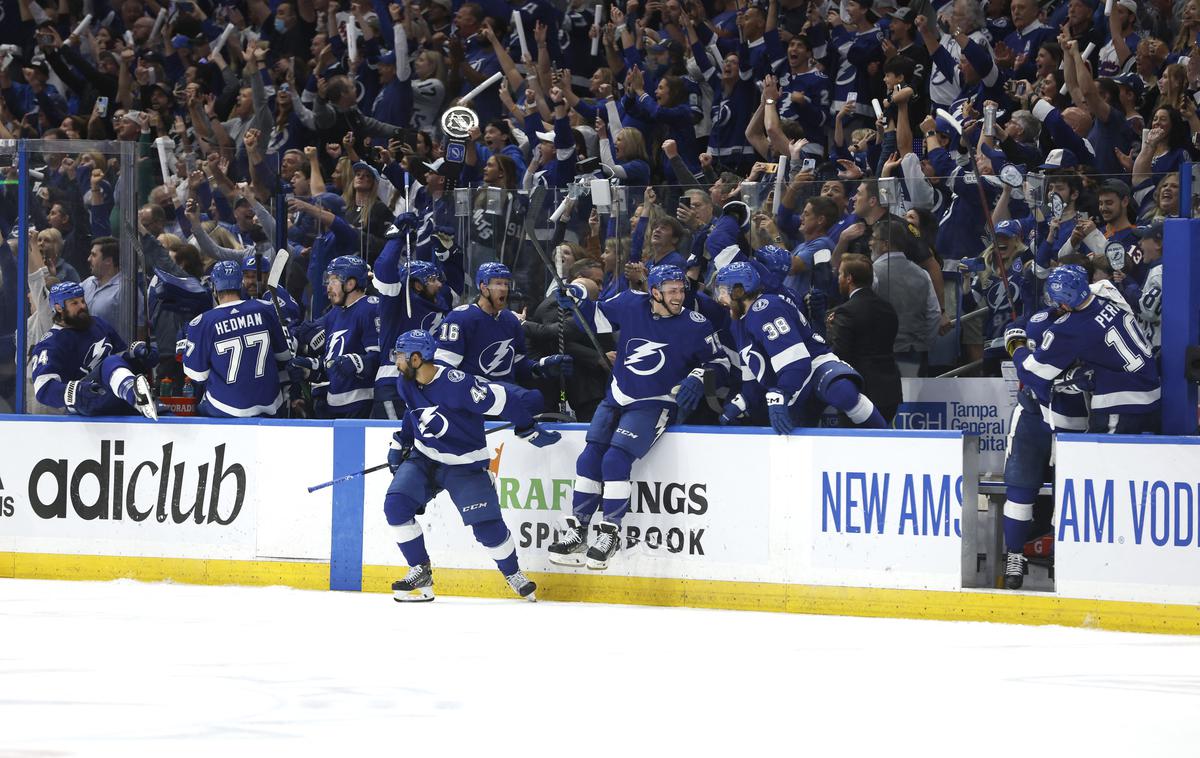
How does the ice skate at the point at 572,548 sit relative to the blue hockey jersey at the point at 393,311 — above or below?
below

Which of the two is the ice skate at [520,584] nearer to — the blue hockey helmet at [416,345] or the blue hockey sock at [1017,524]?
the blue hockey helmet at [416,345]

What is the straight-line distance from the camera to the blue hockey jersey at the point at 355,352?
11078 mm

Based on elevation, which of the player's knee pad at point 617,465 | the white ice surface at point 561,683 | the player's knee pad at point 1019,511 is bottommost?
the white ice surface at point 561,683

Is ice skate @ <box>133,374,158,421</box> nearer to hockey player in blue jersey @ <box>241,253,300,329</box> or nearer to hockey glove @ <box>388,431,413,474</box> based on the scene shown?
hockey player in blue jersey @ <box>241,253,300,329</box>

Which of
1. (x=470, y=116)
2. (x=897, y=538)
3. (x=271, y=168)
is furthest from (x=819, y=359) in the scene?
(x=271, y=168)

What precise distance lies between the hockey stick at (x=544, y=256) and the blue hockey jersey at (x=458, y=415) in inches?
34.8

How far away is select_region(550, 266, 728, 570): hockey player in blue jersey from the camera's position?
9.75 meters

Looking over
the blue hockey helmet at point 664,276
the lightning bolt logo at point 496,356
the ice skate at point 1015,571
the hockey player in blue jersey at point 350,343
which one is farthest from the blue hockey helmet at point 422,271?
the ice skate at point 1015,571

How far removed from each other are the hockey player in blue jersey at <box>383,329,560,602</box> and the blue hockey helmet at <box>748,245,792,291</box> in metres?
1.54

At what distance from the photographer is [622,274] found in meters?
10.4

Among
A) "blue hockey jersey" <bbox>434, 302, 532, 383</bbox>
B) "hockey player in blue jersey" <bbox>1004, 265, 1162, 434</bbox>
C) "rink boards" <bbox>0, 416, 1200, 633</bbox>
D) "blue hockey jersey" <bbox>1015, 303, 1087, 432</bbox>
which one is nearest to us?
"rink boards" <bbox>0, 416, 1200, 633</bbox>

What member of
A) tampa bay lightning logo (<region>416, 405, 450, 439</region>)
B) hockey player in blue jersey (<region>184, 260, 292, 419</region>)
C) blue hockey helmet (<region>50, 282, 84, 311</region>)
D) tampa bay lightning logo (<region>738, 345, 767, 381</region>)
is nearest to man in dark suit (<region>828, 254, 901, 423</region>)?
tampa bay lightning logo (<region>738, 345, 767, 381</region>)

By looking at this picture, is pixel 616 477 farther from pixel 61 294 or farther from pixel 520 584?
pixel 61 294

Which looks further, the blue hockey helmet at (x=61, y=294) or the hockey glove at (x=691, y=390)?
the blue hockey helmet at (x=61, y=294)
